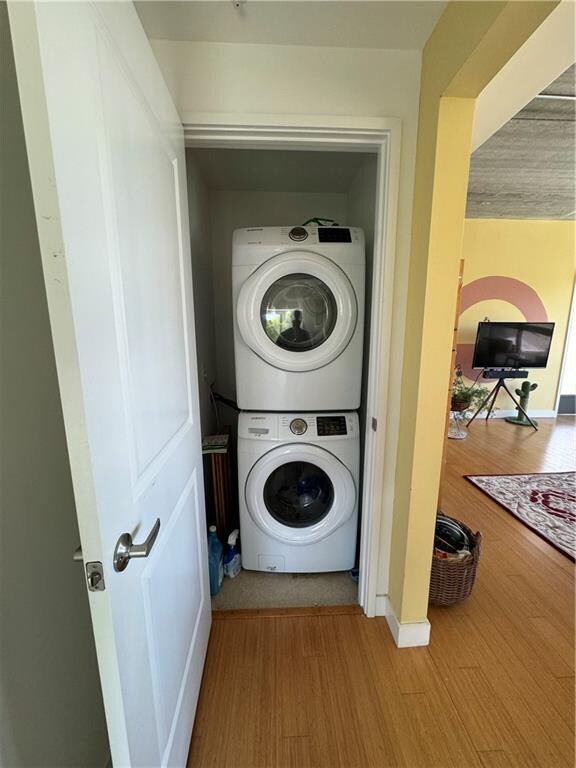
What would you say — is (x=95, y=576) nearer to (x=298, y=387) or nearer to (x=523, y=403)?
(x=298, y=387)

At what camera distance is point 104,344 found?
0.56m

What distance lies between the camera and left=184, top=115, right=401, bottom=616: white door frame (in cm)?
114

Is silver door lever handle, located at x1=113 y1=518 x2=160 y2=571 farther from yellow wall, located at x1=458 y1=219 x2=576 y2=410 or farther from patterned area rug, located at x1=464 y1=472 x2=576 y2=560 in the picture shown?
yellow wall, located at x1=458 y1=219 x2=576 y2=410

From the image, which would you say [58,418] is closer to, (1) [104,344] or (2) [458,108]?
(1) [104,344]

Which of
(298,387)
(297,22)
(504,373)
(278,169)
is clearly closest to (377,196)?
(297,22)

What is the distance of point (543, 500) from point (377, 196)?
8.42ft

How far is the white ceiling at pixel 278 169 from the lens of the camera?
5.78 ft

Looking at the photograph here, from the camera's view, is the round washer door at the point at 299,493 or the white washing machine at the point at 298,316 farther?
the round washer door at the point at 299,493

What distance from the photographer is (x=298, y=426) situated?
1594mm

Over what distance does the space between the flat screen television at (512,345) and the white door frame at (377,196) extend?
3454 mm

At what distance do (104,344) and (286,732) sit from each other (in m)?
1.38

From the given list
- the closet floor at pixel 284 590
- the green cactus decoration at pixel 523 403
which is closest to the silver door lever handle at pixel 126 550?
the closet floor at pixel 284 590

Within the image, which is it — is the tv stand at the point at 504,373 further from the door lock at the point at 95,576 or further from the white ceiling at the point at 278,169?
the door lock at the point at 95,576

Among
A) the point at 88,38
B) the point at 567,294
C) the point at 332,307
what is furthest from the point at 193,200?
the point at 567,294
